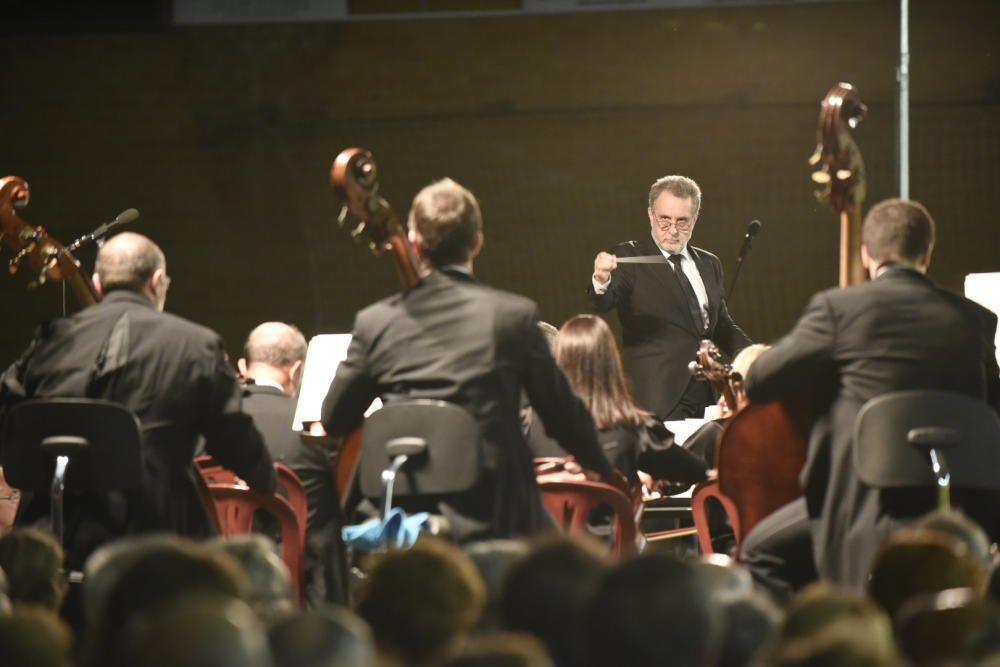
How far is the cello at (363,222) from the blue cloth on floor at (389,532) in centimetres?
51

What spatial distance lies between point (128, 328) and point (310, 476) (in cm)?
109

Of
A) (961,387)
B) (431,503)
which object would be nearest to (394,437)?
(431,503)

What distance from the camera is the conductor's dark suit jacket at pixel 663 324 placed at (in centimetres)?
561

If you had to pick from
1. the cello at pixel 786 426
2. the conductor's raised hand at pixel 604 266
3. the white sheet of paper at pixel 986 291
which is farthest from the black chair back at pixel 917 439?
the conductor's raised hand at pixel 604 266

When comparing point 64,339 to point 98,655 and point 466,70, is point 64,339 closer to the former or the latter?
point 98,655

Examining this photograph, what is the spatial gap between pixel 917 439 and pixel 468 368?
859 millimetres

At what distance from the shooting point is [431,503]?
116 inches

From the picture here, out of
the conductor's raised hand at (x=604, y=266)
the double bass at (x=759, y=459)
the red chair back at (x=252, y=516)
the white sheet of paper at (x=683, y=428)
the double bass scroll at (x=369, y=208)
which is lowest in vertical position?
the red chair back at (x=252, y=516)

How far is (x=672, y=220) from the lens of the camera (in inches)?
220

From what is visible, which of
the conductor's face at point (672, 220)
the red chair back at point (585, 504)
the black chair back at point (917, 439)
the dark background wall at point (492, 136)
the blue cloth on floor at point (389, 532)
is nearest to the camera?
the blue cloth on floor at point (389, 532)

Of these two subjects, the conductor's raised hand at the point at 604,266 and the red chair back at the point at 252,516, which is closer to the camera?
the red chair back at the point at 252,516

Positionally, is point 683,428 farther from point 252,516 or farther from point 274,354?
point 252,516

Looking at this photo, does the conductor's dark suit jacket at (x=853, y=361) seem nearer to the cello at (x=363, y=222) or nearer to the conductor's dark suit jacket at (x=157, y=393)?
the cello at (x=363, y=222)

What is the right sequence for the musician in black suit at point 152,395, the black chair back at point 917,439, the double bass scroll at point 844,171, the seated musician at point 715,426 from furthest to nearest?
the seated musician at point 715,426 → the double bass scroll at point 844,171 → the musician in black suit at point 152,395 → the black chair back at point 917,439
